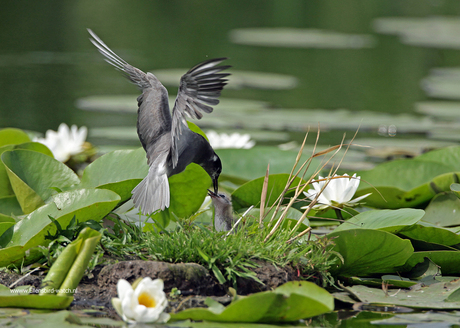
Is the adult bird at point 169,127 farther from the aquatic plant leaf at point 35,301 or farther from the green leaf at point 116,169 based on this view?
the aquatic plant leaf at point 35,301

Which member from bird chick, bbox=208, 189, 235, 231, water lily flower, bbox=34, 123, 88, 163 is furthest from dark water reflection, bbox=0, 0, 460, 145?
bird chick, bbox=208, 189, 235, 231

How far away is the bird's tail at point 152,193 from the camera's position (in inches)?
103

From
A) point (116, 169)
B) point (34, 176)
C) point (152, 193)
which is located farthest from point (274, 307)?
point (34, 176)

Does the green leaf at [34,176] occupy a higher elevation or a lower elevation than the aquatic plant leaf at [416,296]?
higher

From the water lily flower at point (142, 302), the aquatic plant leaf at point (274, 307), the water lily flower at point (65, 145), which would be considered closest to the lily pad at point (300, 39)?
the water lily flower at point (65, 145)

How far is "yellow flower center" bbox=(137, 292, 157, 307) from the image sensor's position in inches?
90.0

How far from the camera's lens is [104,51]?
3.13 m

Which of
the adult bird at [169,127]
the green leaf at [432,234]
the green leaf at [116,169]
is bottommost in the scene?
the green leaf at [432,234]

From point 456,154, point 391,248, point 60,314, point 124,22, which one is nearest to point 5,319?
point 60,314

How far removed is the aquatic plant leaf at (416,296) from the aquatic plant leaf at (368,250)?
0.13m

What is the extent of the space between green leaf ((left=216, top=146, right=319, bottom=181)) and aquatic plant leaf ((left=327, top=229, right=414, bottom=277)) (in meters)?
1.48

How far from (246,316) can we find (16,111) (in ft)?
22.6

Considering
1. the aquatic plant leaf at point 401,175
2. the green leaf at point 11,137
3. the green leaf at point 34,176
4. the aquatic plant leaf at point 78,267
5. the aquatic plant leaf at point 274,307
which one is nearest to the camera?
the aquatic plant leaf at point 274,307

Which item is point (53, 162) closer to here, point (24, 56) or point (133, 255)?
point (133, 255)
